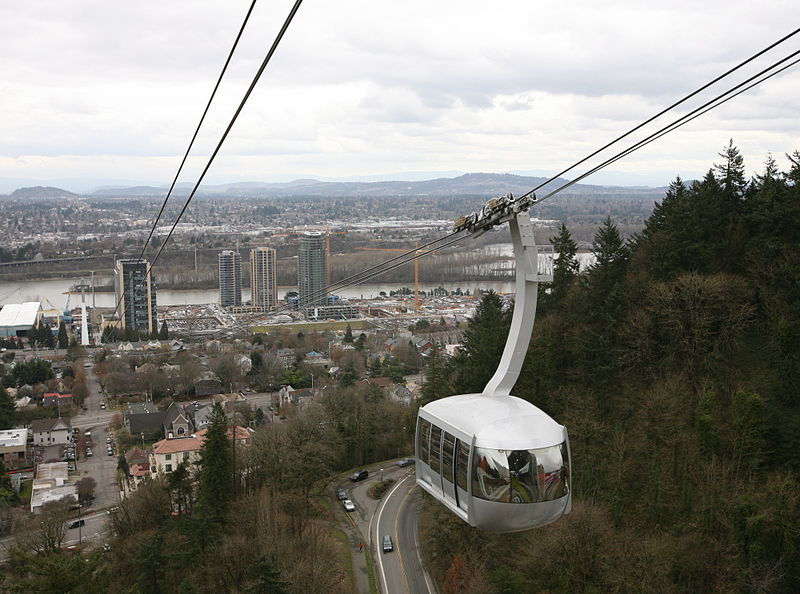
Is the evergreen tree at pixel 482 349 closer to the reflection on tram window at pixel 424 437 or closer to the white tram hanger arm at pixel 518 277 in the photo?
the reflection on tram window at pixel 424 437

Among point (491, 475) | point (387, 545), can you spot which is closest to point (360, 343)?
point (387, 545)

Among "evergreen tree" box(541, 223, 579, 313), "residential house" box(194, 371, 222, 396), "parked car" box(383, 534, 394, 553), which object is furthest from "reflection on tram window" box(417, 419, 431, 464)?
"residential house" box(194, 371, 222, 396)

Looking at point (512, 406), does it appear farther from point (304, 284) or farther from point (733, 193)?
point (304, 284)

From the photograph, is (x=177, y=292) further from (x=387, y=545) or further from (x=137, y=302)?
(x=387, y=545)

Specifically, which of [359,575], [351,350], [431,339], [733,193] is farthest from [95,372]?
[733,193]

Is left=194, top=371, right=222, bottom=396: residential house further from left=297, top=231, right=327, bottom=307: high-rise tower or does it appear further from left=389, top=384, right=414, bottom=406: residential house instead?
left=297, top=231, right=327, bottom=307: high-rise tower

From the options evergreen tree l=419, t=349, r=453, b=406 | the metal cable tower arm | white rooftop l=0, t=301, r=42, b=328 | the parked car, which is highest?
the metal cable tower arm

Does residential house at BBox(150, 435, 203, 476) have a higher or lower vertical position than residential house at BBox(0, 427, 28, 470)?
higher
